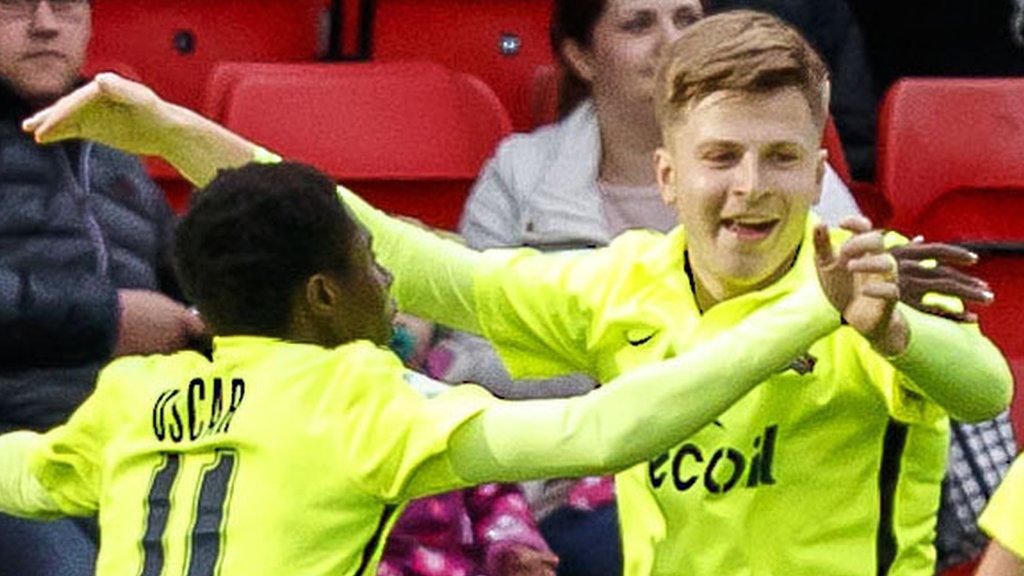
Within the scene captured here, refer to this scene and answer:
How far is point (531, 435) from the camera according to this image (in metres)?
4.14

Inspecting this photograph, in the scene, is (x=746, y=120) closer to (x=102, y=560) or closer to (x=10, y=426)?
(x=102, y=560)

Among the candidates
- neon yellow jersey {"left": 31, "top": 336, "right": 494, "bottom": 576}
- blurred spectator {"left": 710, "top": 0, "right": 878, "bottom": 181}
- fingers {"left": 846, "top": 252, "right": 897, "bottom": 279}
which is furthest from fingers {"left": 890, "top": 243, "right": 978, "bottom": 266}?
blurred spectator {"left": 710, "top": 0, "right": 878, "bottom": 181}

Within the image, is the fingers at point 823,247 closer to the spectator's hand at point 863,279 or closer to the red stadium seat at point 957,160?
the spectator's hand at point 863,279

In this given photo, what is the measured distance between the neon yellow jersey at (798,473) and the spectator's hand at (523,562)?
76 cm

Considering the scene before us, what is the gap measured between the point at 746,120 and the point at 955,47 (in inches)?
107

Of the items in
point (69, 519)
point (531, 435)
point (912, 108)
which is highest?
point (531, 435)

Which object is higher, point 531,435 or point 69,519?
point 531,435

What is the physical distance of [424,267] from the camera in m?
4.93

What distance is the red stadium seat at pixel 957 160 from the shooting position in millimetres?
6574

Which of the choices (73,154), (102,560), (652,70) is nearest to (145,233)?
(73,154)

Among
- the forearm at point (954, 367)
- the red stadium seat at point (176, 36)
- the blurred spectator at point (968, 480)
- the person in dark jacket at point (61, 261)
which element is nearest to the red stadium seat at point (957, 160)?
the blurred spectator at point (968, 480)

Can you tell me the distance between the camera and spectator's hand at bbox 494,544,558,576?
5480 millimetres

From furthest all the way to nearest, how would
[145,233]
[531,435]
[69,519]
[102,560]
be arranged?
[145,233]
[69,519]
[102,560]
[531,435]

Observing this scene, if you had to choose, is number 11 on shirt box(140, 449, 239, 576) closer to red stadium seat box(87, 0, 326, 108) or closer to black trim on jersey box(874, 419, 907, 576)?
black trim on jersey box(874, 419, 907, 576)
